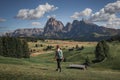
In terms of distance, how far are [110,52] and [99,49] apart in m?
5.94

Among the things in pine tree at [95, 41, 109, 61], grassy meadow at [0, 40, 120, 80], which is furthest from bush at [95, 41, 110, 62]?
grassy meadow at [0, 40, 120, 80]

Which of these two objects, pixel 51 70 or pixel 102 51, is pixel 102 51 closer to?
pixel 102 51

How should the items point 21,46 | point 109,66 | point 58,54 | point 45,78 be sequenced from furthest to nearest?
1. point 21,46
2. point 109,66
3. point 58,54
4. point 45,78

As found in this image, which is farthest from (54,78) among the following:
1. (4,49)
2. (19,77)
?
(4,49)

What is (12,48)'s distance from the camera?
14512cm

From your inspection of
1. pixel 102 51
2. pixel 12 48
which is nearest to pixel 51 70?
pixel 102 51

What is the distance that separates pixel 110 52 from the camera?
128m

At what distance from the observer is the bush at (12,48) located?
464 feet

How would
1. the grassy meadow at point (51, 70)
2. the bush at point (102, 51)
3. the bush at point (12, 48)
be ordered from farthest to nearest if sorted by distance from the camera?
the bush at point (12, 48), the bush at point (102, 51), the grassy meadow at point (51, 70)

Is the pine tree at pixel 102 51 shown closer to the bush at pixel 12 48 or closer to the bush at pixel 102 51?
the bush at pixel 102 51

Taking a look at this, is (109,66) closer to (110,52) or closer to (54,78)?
(110,52)

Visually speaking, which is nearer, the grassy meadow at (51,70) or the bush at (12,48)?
the grassy meadow at (51,70)

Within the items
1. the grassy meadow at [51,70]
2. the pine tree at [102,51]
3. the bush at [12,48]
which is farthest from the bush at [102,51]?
the bush at [12,48]

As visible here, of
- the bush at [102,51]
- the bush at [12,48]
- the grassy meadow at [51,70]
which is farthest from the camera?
the bush at [12,48]
